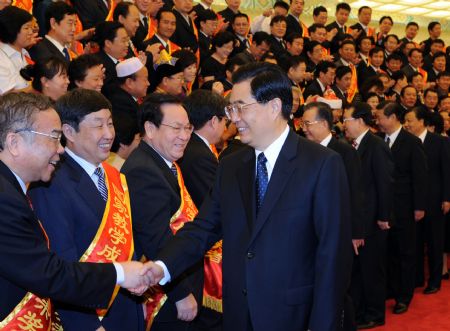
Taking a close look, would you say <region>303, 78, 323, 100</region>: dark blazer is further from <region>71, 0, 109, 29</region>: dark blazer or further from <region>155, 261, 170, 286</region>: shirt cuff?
<region>155, 261, 170, 286</region>: shirt cuff

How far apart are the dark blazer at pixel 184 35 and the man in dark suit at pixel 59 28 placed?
6.52 ft

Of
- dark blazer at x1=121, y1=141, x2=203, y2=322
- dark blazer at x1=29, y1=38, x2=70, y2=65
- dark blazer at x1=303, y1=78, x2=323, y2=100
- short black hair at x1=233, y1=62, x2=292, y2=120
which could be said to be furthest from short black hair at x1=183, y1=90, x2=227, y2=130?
dark blazer at x1=303, y1=78, x2=323, y2=100

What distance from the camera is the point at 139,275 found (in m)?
2.00

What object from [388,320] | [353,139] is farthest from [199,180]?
[388,320]

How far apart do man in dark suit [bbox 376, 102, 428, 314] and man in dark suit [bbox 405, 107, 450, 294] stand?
464 mm

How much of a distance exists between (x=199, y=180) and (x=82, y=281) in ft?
3.74

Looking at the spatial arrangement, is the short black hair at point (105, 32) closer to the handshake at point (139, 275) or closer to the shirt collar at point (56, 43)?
the shirt collar at point (56, 43)

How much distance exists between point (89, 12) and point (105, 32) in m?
0.80

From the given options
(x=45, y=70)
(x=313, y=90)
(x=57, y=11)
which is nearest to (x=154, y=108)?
(x=45, y=70)

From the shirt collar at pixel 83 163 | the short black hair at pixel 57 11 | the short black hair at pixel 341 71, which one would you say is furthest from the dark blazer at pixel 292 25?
the shirt collar at pixel 83 163

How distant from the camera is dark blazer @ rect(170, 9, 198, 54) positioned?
244 inches

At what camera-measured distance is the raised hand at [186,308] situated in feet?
7.78

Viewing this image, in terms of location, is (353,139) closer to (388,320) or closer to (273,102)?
(388,320)

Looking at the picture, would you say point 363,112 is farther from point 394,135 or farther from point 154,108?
point 154,108
